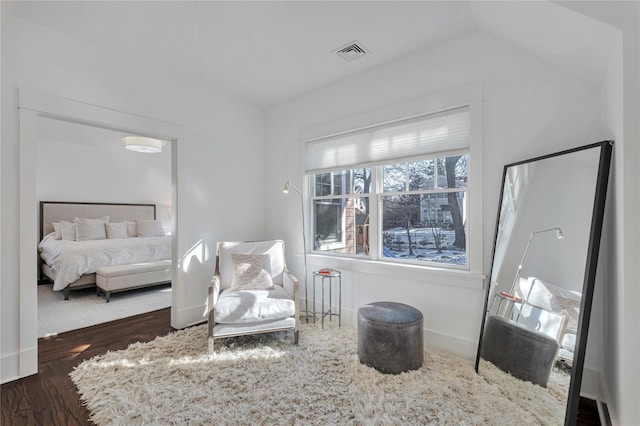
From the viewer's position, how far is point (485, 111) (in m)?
2.36

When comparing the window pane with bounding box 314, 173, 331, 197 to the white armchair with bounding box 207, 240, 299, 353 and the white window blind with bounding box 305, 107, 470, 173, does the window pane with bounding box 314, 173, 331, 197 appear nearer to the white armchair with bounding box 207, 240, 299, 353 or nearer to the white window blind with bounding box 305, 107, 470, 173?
the white window blind with bounding box 305, 107, 470, 173

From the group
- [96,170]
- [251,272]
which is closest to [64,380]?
[251,272]

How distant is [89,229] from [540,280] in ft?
22.9

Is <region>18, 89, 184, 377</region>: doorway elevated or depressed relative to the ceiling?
depressed

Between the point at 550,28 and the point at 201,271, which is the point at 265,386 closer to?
the point at 201,271

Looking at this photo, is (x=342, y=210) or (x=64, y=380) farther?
(x=342, y=210)

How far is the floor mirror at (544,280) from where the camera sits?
5.30ft

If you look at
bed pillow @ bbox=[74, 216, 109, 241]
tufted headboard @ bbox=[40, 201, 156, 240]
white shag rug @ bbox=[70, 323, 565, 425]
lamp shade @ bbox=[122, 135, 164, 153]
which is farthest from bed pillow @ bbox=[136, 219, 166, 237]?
white shag rug @ bbox=[70, 323, 565, 425]

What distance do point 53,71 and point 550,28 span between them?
3.52m

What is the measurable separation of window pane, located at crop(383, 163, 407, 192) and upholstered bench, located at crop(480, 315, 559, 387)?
137cm

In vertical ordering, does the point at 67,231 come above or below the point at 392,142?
below

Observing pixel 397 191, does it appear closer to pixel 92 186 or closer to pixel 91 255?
pixel 91 255

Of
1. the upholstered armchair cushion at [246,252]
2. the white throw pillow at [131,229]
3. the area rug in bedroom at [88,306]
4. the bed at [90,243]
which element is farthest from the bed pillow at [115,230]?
the upholstered armchair cushion at [246,252]

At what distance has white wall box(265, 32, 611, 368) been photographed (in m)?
2.04
